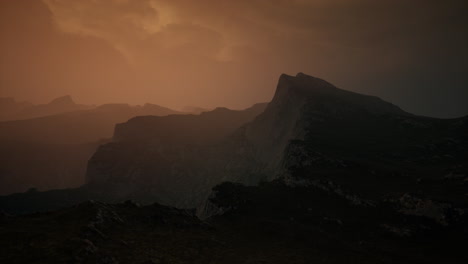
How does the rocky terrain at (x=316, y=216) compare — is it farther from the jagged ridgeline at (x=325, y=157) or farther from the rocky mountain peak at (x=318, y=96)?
the rocky mountain peak at (x=318, y=96)

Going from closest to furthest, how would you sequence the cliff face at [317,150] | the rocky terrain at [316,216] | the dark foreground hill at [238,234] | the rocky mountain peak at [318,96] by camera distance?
1. the dark foreground hill at [238,234]
2. the rocky terrain at [316,216]
3. the cliff face at [317,150]
4. the rocky mountain peak at [318,96]

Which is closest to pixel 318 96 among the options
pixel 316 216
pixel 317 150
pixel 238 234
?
pixel 317 150

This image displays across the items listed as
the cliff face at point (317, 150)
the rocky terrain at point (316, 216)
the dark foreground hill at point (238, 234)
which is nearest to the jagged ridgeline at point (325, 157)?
the cliff face at point (317, 150)

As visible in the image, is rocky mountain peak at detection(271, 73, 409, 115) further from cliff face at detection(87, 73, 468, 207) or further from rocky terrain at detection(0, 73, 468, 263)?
rocky terrain at detection(0, 73, 468, 263)

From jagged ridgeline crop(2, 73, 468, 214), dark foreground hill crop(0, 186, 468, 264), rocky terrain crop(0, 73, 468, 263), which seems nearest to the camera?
dark foreground hill crop(0, 186, 468, 264)

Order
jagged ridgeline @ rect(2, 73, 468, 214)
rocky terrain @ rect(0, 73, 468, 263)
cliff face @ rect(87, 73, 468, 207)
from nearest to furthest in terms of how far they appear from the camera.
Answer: rocky terrain @ rect(0, 73, 468, 263) → jagged ridgeline @ rect(2, 73, 468, 214) → cliff face @ rect(87, 73, 468, 207)

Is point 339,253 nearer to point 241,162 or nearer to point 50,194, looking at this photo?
point 241,162

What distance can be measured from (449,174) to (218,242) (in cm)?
5865

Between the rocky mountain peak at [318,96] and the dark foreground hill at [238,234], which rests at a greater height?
the rocky mountain peak at [318,96]

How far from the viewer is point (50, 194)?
14975 centimetres

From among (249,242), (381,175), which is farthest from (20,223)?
(381,175)

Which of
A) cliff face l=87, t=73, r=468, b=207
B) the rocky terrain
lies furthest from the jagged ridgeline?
the rocky terrain

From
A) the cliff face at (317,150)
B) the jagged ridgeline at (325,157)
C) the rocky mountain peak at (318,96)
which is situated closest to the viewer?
the jagged ridgeline at (325,157)

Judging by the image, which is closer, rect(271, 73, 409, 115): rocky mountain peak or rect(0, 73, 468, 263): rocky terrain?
rect(0, 73, 468, 263): rocky terrain
